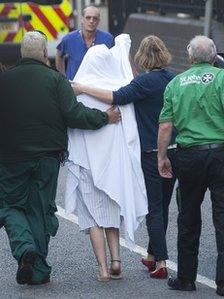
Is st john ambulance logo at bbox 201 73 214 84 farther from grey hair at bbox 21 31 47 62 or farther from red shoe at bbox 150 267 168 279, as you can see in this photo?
red shoe at bbox 150 267 168 279

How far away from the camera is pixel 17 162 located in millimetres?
7805

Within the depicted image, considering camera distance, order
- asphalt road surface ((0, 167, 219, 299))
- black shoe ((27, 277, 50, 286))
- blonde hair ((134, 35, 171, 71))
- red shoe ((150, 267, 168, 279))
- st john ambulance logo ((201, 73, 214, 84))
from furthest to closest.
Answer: red shoe ((150, 267, 168, 279)), blonde hair ((134, 35, 171, 71)), black shoe ((27, 277, 50, 286)), asphalt road surface ((0, 167, 219, 299)), st john ambulance logo ((201, 73, 214, 84))

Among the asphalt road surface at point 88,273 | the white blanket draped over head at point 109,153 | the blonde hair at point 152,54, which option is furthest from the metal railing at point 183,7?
the white blanket draped over head at point 109,153

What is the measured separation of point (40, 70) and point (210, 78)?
1.15m

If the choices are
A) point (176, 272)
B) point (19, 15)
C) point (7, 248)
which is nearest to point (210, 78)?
point (176, 272)

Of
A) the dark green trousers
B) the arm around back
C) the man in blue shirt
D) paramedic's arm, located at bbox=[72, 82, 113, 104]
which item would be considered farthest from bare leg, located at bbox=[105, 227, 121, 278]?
the man in blue shirt

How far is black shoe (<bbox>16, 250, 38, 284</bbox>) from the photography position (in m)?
7.55

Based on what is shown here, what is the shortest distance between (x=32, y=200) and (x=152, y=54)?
1.27 m

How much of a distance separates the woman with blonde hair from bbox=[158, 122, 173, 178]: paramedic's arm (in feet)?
0.60

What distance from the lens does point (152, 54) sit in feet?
26.3

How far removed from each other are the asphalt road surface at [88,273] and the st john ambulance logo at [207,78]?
54.0 inches

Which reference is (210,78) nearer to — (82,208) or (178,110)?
(178,110)

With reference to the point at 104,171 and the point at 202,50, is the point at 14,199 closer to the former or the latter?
the point at 104,171

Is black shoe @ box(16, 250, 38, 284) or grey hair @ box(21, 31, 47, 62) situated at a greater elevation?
grey hair @ box(21, 31, 47, 62)
